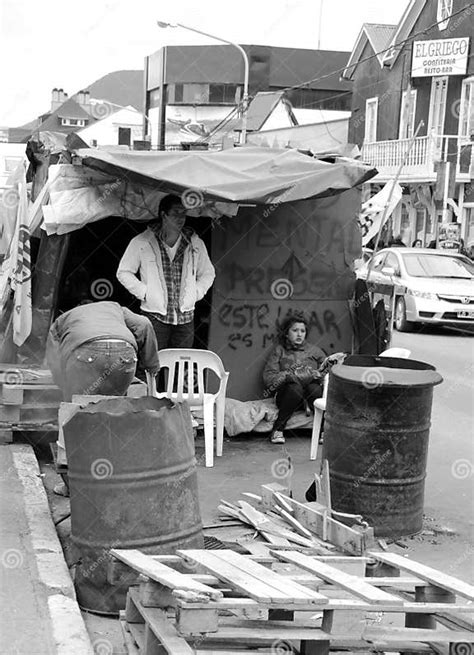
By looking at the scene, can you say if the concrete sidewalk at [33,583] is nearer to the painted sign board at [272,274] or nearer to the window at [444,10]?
the painted sign board at [272,274]

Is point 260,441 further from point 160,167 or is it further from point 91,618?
point 91,618

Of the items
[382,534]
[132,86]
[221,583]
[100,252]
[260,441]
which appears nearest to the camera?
[221,583]

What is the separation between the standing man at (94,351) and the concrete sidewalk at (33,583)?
0.77 meters

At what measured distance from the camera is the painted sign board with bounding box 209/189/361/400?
967 cm

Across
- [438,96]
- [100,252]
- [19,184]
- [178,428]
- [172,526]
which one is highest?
[438,96]

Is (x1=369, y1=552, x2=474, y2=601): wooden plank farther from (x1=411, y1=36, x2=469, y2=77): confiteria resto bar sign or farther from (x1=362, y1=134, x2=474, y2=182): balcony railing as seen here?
(x1=411, y1=36, x2=469, y2=77): confiteria resto bar sign

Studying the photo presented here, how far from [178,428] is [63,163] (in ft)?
13.6

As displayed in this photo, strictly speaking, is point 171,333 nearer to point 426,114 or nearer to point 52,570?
point 52,570

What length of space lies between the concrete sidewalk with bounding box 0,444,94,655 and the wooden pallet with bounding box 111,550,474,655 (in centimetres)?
32

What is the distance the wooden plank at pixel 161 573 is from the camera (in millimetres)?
4043

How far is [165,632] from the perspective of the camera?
13.3ft

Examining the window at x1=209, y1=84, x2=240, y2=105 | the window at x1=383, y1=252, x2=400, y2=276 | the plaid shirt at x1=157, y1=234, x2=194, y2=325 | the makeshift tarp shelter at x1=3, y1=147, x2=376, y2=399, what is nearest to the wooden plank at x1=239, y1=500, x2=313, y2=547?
the plaid shirt at x1=157, y1=234, x2=194, y2=325

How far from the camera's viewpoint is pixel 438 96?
1340 inches

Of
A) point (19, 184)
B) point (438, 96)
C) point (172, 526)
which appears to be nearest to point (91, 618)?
point (172, 526)
